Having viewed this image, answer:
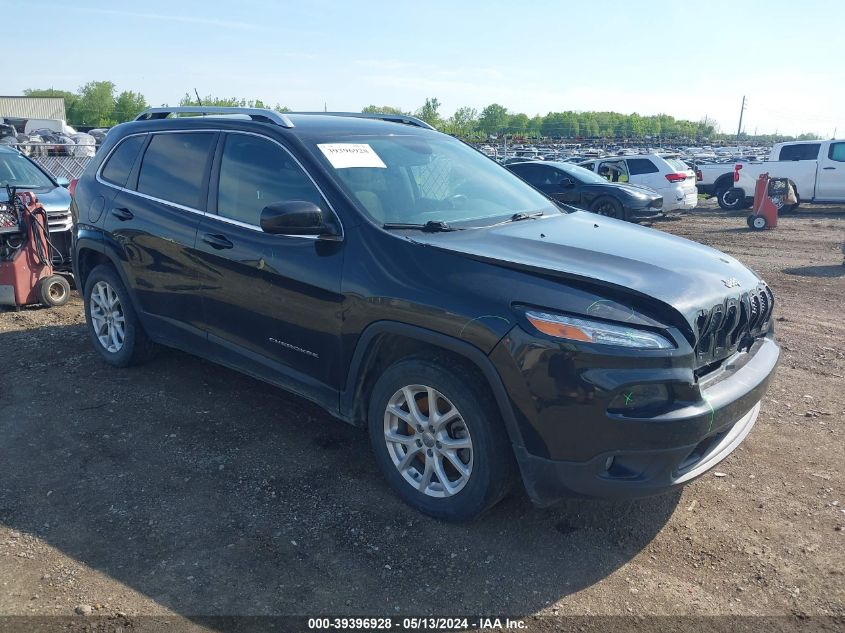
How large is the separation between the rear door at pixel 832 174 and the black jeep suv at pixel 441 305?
56.8ft

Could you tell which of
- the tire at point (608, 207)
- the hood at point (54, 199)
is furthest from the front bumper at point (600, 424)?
the tire at point (608, 207)

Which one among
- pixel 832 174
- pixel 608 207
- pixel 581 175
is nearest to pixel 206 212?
pixel 608 207

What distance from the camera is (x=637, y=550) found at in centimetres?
333

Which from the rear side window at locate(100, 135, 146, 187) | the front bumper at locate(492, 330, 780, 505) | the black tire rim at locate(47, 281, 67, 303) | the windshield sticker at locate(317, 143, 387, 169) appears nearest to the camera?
the front bumper at locate(492, 330, 780, 505)

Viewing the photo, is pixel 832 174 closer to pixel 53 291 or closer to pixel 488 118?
pixel 53 291

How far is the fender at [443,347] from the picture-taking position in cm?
307

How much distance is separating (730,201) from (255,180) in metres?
18.9

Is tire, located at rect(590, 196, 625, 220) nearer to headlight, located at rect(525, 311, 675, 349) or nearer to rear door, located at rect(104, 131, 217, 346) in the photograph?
rear door, located at rect(104, 131, 217, 346)

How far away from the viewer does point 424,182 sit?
13.8ft

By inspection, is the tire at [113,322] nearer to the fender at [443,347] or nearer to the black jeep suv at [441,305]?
the black jeep suv at [441,305]

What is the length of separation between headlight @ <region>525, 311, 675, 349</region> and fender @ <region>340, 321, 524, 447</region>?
0.30 meters

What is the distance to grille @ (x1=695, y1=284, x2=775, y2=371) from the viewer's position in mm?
3124

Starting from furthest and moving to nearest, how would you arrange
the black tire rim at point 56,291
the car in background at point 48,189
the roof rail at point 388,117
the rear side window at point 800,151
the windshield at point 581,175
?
the rear side window at point 800,151 < the windshield at point 581,175 < the car in background at point 48,189 < the black tire rim at point 56,291 < the roof rail at point 388,117

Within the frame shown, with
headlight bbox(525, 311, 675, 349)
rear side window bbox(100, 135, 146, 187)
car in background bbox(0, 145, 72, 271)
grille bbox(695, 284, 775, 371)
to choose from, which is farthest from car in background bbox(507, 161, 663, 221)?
headlight bbox(525, 311, 675, 349)
